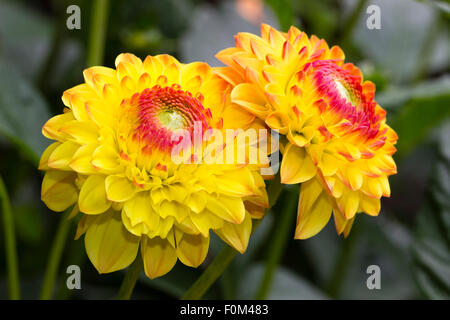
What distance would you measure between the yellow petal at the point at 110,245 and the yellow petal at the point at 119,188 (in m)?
0.02

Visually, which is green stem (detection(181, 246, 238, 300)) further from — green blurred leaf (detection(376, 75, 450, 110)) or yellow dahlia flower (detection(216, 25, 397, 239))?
green blurred leaf (detection(376, 75, 450, 110))

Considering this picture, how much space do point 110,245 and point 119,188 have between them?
38mm

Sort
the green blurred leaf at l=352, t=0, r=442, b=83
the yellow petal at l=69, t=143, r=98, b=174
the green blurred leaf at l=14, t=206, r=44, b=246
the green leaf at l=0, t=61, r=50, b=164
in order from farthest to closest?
1. the green blurred leaf at l=352, t=0, r=442, b=83
2. the green blurred leaf at l=14, t=206, r=44, b=246
3. the green leaf at l=0, t=61, r=50, b=164
4. the yellow petal at l=69, t=143, r=98, b=174

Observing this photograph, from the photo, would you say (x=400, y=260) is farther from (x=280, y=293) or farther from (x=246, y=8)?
(x=246, y=8)

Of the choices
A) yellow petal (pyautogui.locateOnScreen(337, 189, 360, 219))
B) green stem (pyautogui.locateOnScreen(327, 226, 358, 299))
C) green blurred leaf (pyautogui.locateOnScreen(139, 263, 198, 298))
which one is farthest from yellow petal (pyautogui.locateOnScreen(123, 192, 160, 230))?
green stem (pyautogui.locateOnScreen(327, 226, 358, 299))

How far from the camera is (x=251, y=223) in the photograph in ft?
1.06

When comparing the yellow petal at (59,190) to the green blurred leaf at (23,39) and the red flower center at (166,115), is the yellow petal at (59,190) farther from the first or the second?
the green blurred leaf at (23,39)

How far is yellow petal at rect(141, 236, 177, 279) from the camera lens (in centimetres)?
31

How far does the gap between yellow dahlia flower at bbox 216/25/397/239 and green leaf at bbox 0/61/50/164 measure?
26cm

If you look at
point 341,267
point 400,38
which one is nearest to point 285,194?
point 341,267

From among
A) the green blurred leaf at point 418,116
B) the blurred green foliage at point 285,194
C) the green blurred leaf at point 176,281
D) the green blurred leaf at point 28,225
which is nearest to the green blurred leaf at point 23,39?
the blurred green foliage at point 285,194

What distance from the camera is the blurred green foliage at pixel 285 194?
1.83 ft

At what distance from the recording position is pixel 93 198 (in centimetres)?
29

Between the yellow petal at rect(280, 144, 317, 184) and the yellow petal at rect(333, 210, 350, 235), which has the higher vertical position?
the yellow petal at rect(280, 144, 317, 184)
